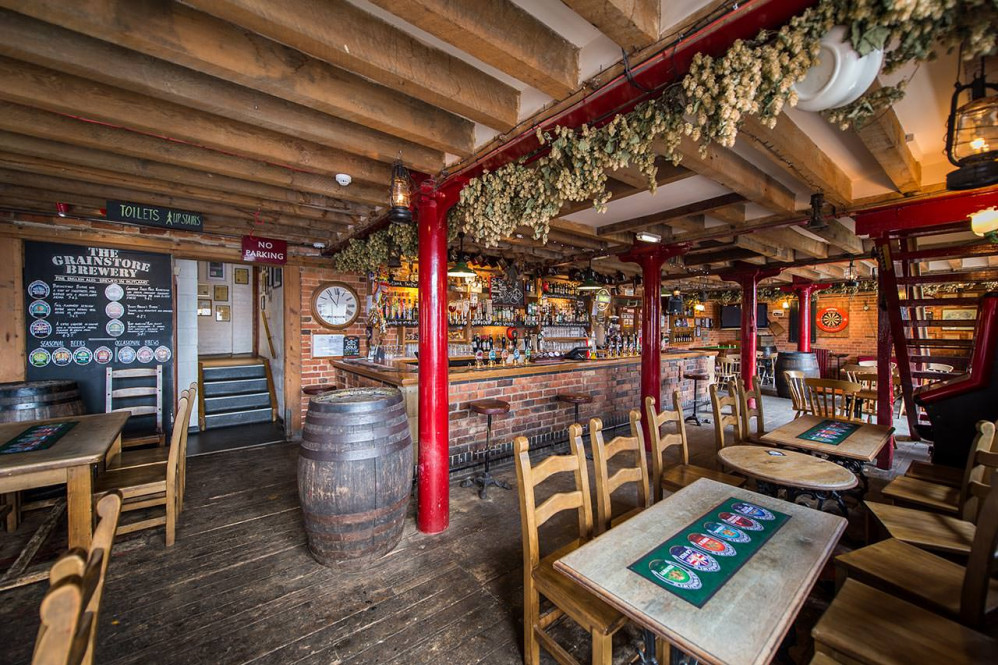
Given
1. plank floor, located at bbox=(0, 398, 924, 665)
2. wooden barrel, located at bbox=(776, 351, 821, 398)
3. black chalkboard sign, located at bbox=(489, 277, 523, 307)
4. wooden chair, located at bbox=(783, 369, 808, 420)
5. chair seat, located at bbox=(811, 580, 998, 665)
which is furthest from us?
wooden barrel, located at bbox=(776, 351, 821, 398)

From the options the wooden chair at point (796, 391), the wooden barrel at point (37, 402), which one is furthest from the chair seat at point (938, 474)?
the wooden barrel at point (37, 402)

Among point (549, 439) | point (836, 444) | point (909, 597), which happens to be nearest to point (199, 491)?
point (549, 439)

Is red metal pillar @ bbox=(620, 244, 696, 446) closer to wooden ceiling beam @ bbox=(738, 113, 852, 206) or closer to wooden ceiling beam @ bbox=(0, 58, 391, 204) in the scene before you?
wooden ceiling beam @ bbox=(738, 113, 852, 206)

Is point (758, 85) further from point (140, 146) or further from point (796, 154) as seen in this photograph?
point (140, 146)

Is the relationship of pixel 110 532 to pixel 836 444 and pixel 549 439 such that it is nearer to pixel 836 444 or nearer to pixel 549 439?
pixel 836 444

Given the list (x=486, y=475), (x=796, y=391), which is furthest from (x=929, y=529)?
(x=796, y=391)

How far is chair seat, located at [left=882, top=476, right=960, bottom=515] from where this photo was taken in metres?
2.42

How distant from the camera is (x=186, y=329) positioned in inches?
224

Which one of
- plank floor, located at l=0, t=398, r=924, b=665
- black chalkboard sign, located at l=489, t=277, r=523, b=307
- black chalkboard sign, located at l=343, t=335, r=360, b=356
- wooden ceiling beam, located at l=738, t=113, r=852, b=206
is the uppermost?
wooden ceiling beam, located at l=738, t=113, r=852, b=206

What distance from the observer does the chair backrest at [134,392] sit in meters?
4.20

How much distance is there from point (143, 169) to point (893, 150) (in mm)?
5327

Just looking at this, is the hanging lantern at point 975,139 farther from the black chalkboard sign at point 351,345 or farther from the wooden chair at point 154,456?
the black chalkboard sign at point 351,345

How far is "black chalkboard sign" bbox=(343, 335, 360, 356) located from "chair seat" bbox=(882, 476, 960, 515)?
19.0 feet

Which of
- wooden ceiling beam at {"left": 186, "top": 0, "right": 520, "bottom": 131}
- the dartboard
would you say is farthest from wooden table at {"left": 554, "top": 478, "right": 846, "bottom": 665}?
the dartboard
